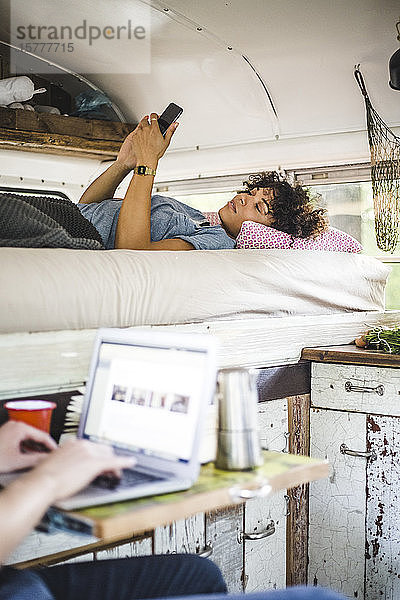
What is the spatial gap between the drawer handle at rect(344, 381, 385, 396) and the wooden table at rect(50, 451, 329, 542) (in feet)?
2.86

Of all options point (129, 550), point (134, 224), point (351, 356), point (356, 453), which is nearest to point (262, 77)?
point (134, 224)

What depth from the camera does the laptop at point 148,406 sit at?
110 cm

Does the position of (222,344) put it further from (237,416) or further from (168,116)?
(168,116)

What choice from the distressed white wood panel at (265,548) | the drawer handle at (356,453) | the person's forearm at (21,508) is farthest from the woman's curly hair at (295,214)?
the person's forearm at (21,508)

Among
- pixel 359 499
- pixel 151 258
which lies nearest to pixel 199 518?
pixel 359 499

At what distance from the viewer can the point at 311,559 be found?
222 cm

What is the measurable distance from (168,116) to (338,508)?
1.40 metres

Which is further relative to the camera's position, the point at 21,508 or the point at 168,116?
the point at 168,116

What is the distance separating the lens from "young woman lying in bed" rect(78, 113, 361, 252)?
7.63 ft

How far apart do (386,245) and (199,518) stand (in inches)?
61.3

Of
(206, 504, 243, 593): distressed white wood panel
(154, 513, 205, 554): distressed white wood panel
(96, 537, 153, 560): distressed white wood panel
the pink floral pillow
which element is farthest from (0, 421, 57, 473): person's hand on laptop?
the pink floral pillow

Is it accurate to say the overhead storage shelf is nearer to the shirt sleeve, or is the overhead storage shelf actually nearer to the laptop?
the shirt sleeve

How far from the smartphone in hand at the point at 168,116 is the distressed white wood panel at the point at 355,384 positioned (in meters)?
0.98

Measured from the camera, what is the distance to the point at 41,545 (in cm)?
152
